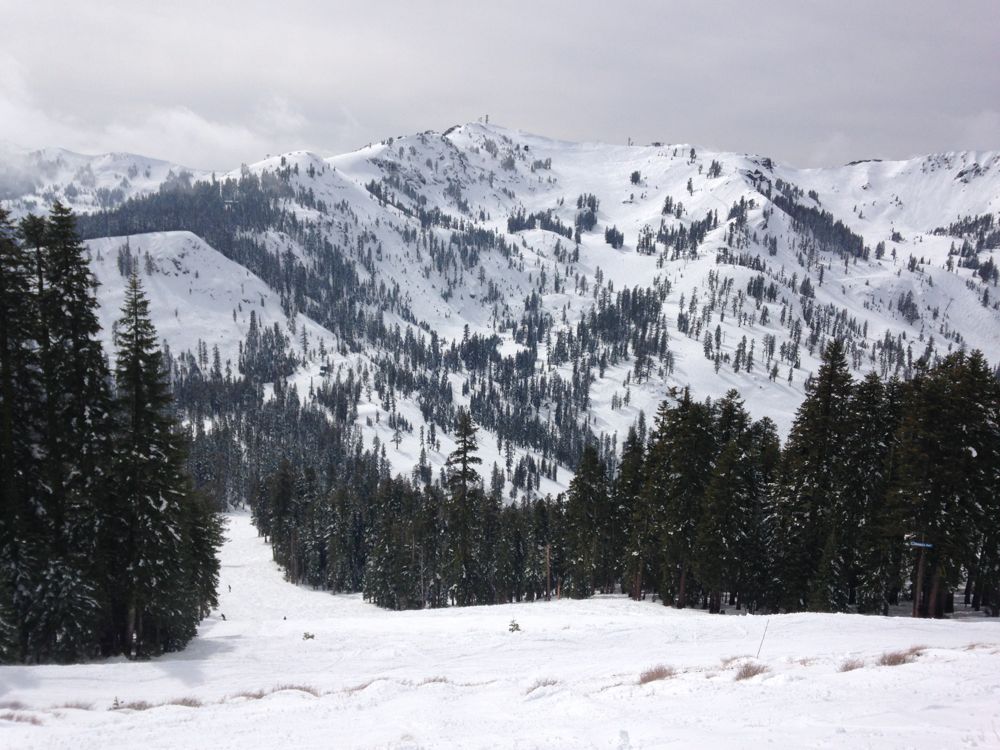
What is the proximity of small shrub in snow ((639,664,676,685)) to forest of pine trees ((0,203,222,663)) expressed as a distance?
19719 mm

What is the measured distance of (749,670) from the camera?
46.6ft

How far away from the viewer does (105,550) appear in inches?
874

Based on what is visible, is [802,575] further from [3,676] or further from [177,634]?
[3,676]

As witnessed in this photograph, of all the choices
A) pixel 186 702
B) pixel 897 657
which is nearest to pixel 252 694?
pixel 186 702

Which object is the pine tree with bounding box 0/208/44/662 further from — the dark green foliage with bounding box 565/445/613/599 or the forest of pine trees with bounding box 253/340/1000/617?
the dark green foliage with bounding box 565/445/613/599

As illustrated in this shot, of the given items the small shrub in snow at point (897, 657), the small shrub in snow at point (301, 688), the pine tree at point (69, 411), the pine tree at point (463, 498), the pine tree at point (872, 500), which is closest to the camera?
the small shrub in snow at point (897, 657)

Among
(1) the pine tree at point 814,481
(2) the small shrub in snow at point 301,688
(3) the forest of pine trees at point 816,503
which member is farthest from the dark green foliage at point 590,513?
(2) the small shrub in snow at point 301,688

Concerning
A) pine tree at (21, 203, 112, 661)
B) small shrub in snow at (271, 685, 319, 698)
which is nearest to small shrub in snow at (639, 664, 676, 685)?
small shrub in snow at (271, 685, 319, 698)

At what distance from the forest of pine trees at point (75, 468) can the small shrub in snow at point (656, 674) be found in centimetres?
1972

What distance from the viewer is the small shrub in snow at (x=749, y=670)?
13828 mm

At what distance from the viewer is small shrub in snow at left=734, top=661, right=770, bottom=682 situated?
544 inches

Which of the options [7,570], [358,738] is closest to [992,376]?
[358,738]

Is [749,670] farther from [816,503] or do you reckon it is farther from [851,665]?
[816,503]

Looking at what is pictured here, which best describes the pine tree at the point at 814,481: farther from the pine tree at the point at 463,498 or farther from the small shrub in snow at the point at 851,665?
the pine tree at the point at 463,498
